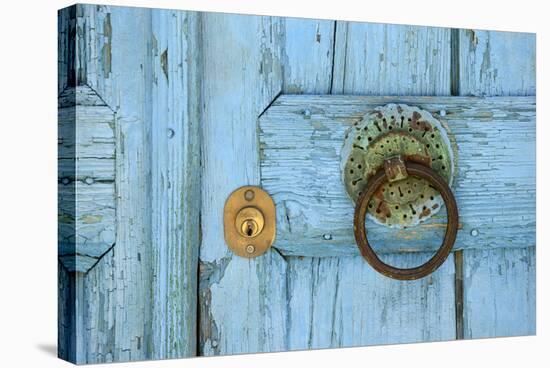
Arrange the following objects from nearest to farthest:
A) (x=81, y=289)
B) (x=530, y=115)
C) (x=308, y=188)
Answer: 1. (x=81, y=289)
2. (x=308, y=188)
3. (x=530, y=115)

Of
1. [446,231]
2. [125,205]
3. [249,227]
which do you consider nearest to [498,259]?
[446,231]

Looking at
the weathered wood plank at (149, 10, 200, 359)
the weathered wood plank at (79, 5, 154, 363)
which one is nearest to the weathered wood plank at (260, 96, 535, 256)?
the weathered wood plank at (149, 10, 200, 359)

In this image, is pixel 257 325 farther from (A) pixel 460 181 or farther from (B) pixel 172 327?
(A) pixel 460 181

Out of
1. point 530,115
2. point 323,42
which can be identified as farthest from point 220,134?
point 530,115

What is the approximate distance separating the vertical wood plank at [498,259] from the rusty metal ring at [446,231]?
0.12 meters

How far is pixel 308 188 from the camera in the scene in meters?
3.50

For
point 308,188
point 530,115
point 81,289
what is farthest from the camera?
point 530,115

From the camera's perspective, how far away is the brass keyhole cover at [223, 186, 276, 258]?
11.3 feet

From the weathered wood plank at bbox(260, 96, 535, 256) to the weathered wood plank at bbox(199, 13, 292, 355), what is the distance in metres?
0.06

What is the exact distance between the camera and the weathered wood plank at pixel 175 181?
334cm

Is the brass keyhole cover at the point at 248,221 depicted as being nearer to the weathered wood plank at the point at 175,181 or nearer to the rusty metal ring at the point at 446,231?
the weathered wood plank at the point at 175,181

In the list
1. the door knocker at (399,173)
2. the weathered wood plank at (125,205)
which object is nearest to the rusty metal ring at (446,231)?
the door knocker at (399,173)

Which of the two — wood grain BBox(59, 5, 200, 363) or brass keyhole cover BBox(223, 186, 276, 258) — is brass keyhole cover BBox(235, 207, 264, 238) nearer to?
brass keyhole cover BBox(223, 186, 276, 258)

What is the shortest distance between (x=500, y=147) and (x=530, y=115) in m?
0.14
